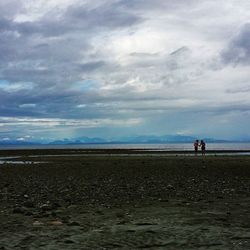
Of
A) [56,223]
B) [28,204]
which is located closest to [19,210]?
[28,204]

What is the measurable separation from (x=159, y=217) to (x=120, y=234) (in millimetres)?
2638

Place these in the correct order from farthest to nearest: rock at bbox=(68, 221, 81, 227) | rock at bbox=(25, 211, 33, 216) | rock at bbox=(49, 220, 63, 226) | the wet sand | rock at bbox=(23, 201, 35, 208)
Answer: rock at bbox=(23, 201, 35, 208) < rock at bbox=(25, 211, 33, 216) < rock at bbox=(49, 220, 63, 226) < rock at bbox=(68, 221, 81, 227) < the wet sand

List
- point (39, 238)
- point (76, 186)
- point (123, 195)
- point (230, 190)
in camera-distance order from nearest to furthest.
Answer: point (39, 238)
point (123, 195)
point (230, 190)
point (76, 186)

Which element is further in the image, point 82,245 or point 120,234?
point 120,234

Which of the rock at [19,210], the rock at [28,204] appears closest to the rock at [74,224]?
the rock at [19,210]

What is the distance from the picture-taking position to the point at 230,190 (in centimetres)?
2028

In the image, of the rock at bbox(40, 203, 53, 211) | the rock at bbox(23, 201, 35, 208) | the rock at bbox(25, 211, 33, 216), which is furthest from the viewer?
the rock at bbox(23, 201, 35, 208)

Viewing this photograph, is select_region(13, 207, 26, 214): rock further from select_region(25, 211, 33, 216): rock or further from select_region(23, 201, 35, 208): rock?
select_region(23, 201, 35, 208): rock

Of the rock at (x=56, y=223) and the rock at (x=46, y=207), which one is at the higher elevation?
the rock at (x=46, y=207)

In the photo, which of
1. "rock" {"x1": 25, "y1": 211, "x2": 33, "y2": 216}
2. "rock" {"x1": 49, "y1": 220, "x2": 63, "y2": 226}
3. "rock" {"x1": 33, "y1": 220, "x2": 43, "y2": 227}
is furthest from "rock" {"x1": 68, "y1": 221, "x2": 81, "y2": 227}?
"rock" {"x1": 25, "y1": 211, "x2": 33, "y2": 216}

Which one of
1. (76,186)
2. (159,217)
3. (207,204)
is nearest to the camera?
(159,217)

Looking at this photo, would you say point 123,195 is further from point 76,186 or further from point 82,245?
point 82,245

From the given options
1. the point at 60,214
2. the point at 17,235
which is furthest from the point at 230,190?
the point at 17,235

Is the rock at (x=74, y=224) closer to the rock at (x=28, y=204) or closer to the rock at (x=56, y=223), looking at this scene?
the rock at (x=56, y=223)
